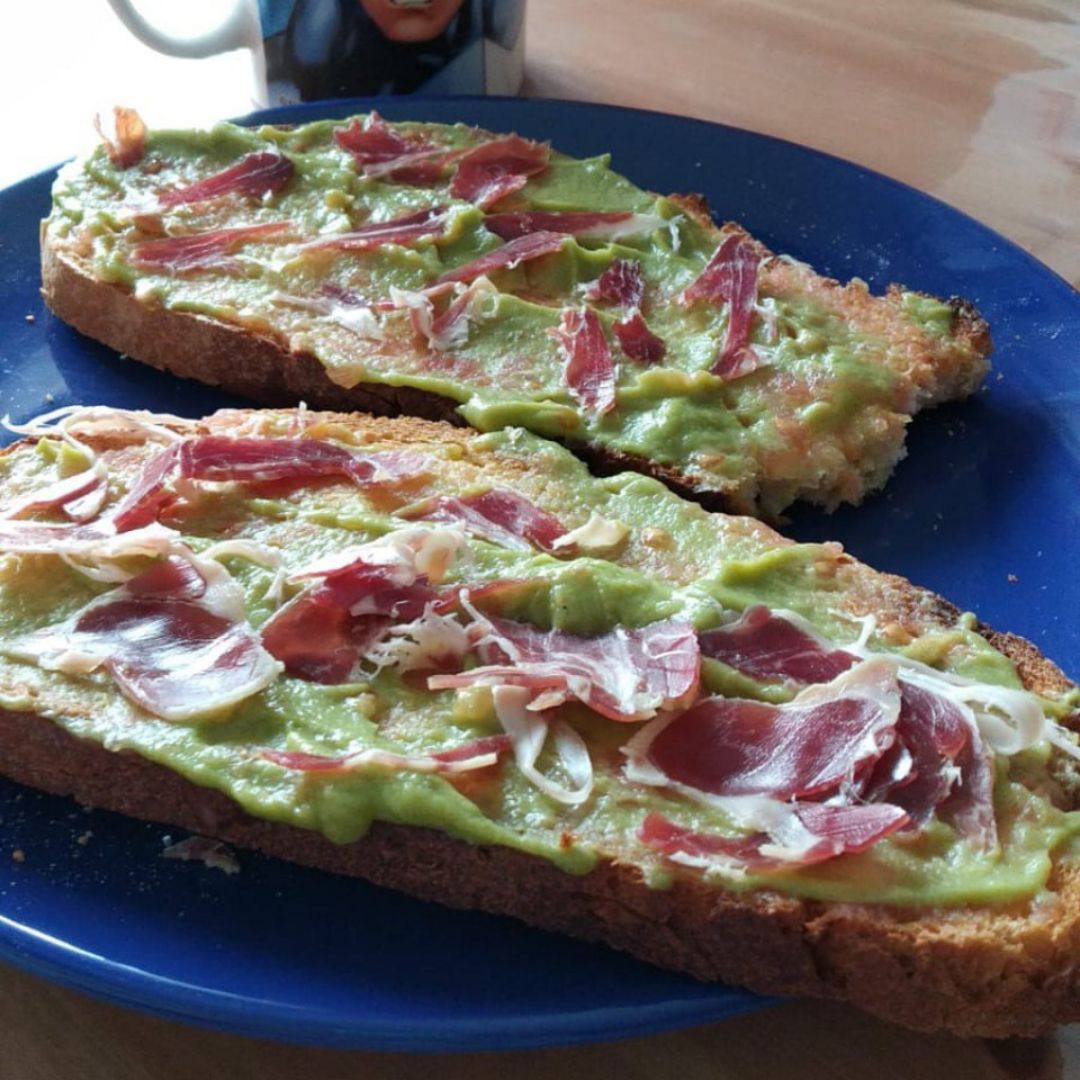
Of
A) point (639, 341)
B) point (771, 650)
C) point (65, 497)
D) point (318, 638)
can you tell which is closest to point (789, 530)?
point (639, 341)

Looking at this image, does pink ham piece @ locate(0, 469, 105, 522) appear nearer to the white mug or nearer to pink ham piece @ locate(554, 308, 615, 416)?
pink ham piece @ locate(554, 308, 615, 416)

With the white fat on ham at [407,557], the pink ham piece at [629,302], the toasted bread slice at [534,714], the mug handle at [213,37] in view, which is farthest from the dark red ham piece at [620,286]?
the mug handle at [213,37]

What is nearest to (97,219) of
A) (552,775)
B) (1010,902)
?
(552,775)

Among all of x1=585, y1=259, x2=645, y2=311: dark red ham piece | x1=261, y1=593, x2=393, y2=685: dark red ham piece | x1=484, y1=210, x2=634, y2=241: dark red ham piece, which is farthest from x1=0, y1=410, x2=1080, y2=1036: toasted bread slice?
x1=484, y1=210, x2=634, y2=241: dark red ham piece

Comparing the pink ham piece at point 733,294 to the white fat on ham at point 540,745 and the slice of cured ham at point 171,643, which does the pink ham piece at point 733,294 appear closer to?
the white fat on ham at point 540,745

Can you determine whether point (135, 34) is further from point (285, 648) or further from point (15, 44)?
point (285, 648)
